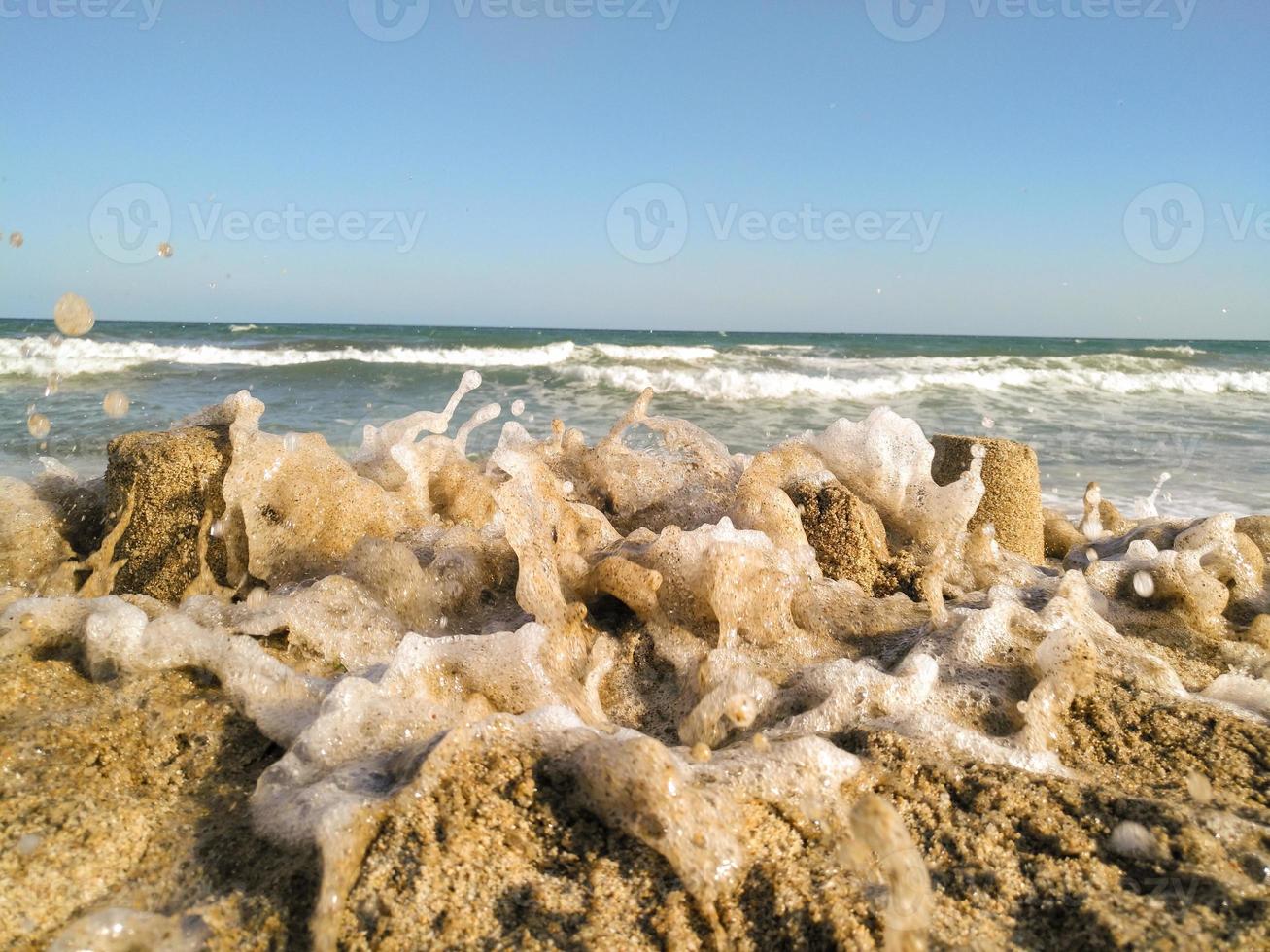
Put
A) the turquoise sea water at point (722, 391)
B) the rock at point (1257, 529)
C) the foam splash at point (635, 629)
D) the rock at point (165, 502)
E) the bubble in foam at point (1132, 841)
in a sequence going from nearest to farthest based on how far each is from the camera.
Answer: the bubble in foam at point (1132, 841) → the foam splash at point (635, 629) → the rock at point (165, 502) → the rock at point (1257, 529) → the turquoise sea water at point (722, 391)

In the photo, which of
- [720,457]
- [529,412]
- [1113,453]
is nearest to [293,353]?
[529,412]

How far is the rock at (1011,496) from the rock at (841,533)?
2.51 feet

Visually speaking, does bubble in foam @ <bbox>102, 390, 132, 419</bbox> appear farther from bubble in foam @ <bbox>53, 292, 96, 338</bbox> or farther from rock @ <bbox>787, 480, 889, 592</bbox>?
rock @ <bbox>787, 480, 889, 592</bbox>

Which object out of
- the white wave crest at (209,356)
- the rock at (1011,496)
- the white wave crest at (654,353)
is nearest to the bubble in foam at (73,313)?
the rock at (1011,496)

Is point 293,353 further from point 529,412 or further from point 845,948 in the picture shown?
point 845,948

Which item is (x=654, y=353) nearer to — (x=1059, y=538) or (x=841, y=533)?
(x=1059, y=538)

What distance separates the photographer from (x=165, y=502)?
311 cm

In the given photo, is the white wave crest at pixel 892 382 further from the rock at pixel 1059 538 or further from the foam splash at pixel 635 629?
the foam splash at pixel 635 629

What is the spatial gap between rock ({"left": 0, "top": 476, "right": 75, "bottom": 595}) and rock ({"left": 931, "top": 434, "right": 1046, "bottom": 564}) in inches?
134

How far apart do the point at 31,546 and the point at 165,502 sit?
63 cm

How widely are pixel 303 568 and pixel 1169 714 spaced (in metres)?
2.59

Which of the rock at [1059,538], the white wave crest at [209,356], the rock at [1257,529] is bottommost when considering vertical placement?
the rock at [1059,538]

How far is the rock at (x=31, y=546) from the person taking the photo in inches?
121

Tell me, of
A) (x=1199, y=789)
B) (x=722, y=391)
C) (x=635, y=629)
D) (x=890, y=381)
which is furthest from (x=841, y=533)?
(x=890, y=381)
